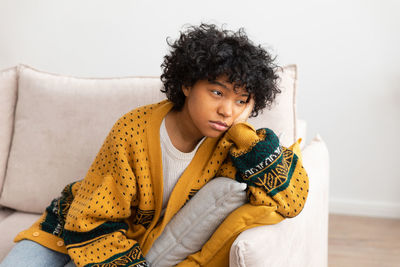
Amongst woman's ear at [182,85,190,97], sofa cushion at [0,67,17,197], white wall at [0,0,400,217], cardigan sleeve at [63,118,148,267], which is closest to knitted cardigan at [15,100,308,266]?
cardigan sleeve at [63,118,148,267]

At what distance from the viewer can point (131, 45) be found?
2.52 metres

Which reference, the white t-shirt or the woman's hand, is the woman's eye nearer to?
the woman's hand

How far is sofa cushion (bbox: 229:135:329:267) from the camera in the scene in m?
1.00

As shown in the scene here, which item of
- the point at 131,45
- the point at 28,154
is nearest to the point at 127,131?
the point at 28,154

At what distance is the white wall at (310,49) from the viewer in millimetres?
2352

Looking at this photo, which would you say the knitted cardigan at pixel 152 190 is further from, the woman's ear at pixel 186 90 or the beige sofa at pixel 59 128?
the beige sofa at pixel 59 128

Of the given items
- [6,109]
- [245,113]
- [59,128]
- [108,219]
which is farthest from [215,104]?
[6,109]

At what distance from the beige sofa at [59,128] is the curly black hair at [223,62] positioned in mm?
454

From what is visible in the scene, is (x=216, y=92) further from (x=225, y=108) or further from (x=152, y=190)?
(x=152, y=190)

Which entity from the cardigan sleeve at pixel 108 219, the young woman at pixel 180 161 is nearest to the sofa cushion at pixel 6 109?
the young woman at pixel 180 161

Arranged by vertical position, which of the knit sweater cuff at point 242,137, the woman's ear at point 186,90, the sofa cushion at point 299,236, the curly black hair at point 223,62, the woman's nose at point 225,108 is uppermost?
the curly black hair at point 223,62

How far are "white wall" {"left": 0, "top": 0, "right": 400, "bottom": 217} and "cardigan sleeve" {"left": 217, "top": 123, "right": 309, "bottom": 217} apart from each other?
1.33 m

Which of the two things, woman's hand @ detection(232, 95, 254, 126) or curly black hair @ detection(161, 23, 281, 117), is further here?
woman's hand @ detection(232, 95, 254, 126)

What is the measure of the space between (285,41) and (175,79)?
4.48 ft
